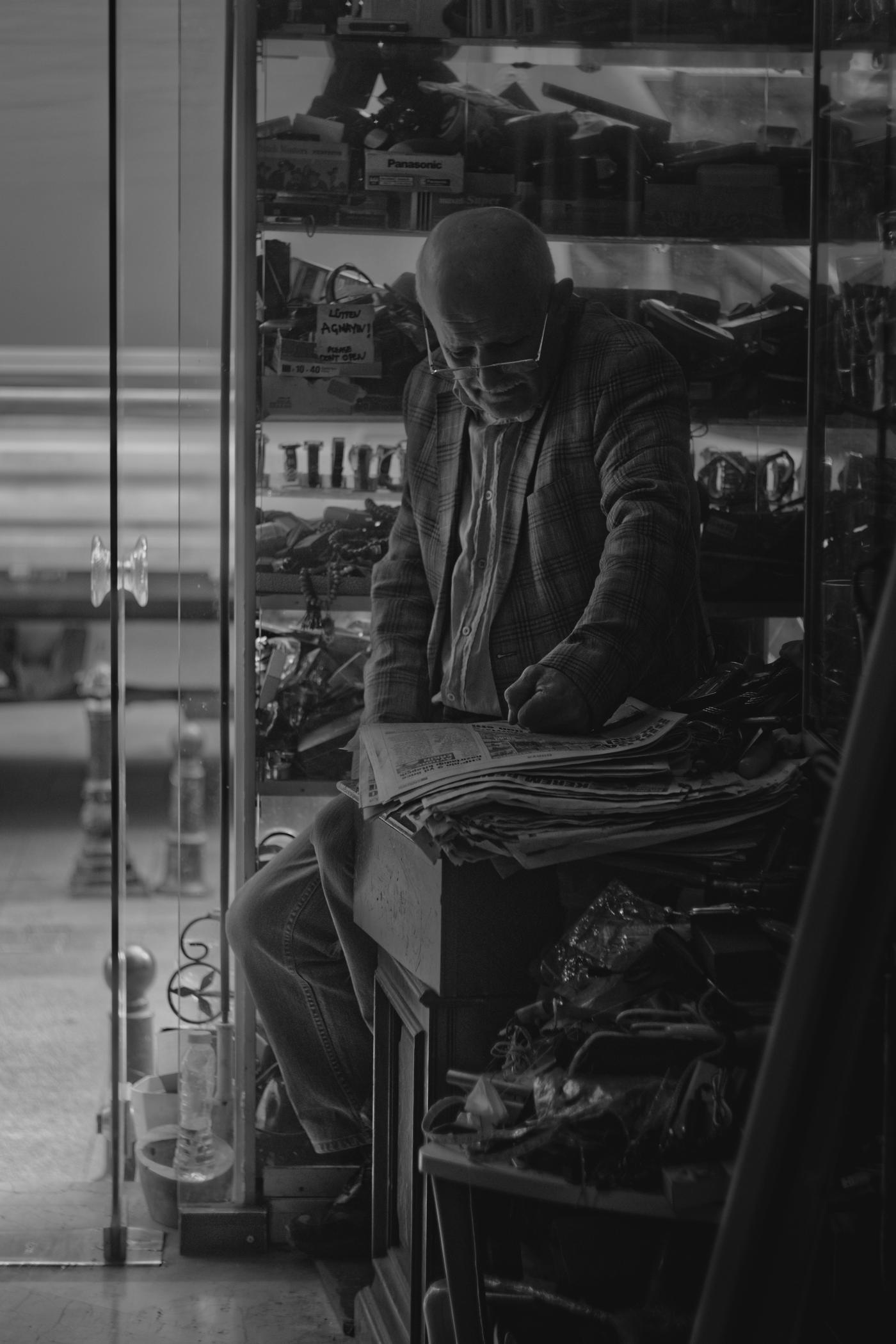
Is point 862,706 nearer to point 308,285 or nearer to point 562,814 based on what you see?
point 562,814

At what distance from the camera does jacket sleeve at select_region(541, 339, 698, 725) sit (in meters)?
1.38

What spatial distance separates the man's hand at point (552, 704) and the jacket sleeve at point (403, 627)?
538mm

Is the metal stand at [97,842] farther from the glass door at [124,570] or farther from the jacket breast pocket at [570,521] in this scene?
the jacket breast pocket at [570,521]

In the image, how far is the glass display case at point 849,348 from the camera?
150cm

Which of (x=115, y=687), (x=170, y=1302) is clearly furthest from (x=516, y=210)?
(x=170, y=1302)

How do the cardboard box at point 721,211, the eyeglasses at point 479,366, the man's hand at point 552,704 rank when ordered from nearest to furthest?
the man's hand at point 552,704, the eyeglasses at point 479,366, the cardboard box at point 721,211

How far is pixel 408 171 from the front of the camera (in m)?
2.39

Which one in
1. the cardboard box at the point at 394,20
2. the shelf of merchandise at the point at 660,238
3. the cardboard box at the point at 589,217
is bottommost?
the shelf of merchandise at the point at 660,238

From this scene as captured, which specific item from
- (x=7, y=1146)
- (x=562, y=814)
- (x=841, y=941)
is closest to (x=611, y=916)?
(x=562, y=814)

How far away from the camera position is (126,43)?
2266 millimetres

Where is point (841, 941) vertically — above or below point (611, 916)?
above

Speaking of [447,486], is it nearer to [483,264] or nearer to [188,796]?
[483,264]

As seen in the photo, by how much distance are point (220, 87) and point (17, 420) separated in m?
4.29

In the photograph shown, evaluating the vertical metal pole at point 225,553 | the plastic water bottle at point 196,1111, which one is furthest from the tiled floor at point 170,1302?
the vertical metal pole at point 225,553
